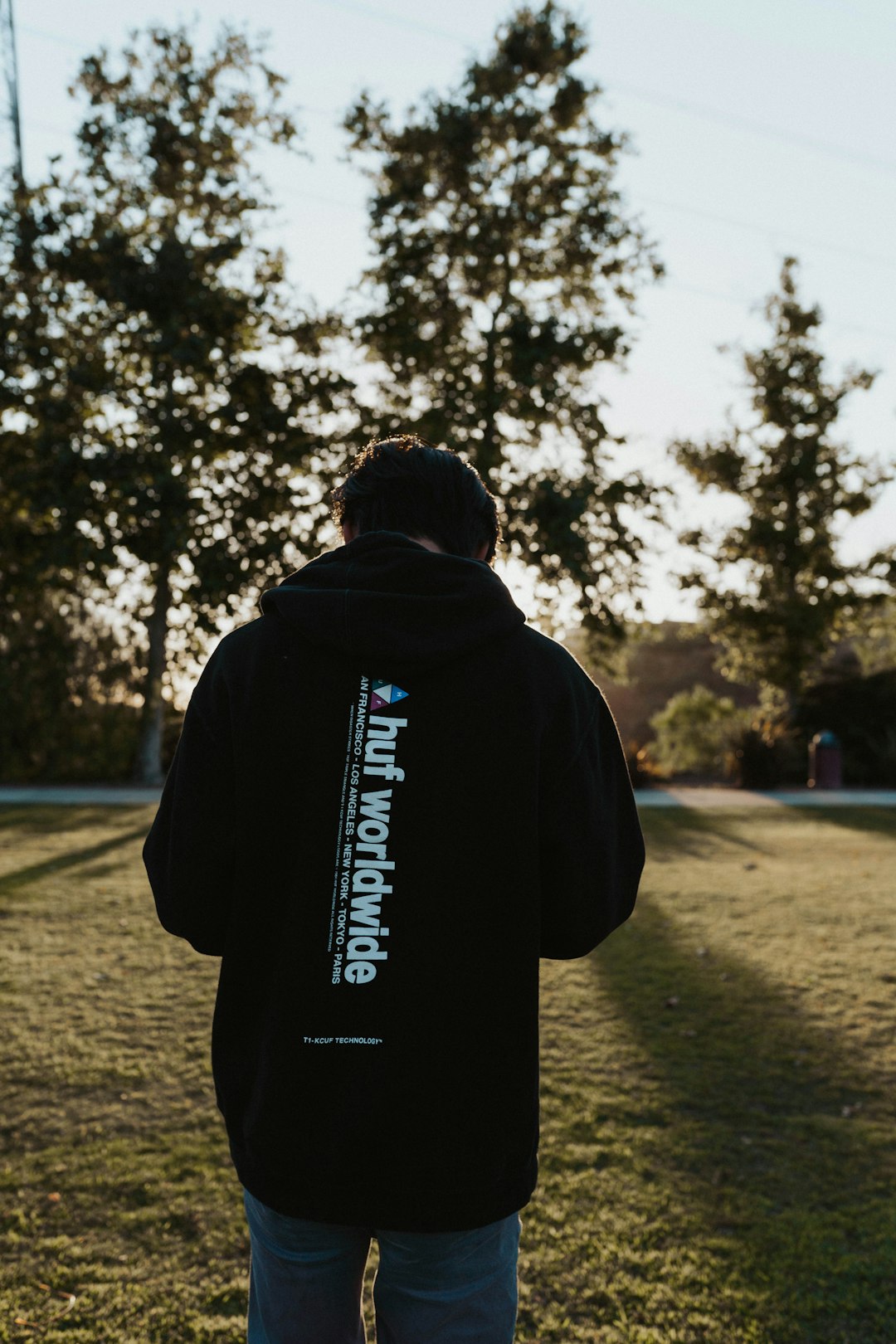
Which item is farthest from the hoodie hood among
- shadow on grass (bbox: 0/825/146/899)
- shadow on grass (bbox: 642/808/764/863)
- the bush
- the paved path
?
the bush

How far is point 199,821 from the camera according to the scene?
5.37ft

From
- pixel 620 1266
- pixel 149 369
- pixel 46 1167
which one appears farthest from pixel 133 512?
pixel 620 1266

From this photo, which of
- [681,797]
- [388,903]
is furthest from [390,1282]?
[681,797]

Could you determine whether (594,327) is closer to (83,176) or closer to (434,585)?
(83,176)

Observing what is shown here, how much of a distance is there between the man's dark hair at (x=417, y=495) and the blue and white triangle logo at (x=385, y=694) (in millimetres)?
280

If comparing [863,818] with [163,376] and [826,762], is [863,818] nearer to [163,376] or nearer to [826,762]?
[826,762]

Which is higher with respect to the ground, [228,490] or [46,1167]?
[228,490]

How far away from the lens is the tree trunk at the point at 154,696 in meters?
17.6

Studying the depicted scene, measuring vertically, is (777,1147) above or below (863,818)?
below

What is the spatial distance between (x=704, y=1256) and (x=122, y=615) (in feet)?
54.7

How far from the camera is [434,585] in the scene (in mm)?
1627

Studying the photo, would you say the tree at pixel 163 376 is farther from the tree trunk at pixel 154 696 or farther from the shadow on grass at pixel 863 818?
the shadow on grass at pixel 863 818

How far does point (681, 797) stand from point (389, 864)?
15.2m

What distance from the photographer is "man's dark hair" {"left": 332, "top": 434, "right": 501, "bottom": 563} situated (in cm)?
170
